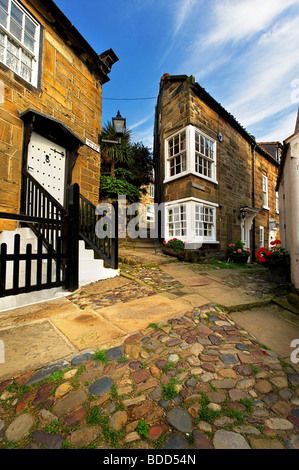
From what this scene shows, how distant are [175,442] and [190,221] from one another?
22.7ft

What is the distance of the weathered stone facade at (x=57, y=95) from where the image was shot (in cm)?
367

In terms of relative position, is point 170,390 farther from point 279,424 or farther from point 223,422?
point 279,424

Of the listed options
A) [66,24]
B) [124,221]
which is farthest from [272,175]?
[66,24]

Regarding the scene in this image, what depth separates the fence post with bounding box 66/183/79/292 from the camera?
333cm

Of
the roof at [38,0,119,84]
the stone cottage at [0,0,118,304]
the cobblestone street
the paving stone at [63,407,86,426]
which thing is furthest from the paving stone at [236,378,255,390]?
the roof at [38,0,119,84]

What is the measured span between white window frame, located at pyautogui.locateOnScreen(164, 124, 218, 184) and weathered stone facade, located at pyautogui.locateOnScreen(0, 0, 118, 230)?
11.2 feet

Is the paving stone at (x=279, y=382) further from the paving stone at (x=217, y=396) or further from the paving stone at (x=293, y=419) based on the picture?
the paving stone at (x=217, y=396)

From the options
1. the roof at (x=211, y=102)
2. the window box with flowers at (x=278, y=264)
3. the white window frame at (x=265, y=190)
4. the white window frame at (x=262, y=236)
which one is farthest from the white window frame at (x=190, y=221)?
the white window frame at (x=265, y=190)

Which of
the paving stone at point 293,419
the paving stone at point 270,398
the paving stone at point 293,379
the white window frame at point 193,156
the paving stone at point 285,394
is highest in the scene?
the white window frame at point 193,156

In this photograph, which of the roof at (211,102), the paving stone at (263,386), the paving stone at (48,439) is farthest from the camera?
the roof at (211,102)

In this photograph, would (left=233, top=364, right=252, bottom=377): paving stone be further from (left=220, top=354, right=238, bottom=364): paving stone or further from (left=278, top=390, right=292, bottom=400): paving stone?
(left=278, top=390, right=292, bottom=400): paving stone

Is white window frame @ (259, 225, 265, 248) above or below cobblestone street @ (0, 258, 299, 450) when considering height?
above

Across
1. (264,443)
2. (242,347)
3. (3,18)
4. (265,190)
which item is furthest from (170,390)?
(265,190)

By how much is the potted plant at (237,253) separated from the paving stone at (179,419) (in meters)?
8.10
